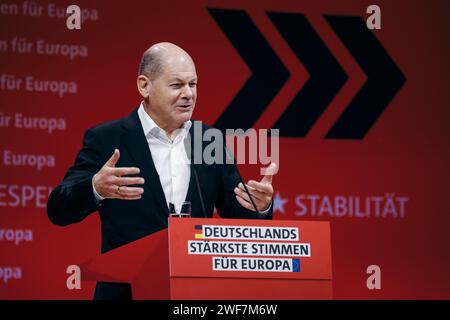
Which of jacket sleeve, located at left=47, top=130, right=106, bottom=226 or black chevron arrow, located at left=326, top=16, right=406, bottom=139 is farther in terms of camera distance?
black chevron arrow, located at left=326, top=16, right=406, bottom=139

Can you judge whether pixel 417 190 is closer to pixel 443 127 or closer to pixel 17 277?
pixel 443 127

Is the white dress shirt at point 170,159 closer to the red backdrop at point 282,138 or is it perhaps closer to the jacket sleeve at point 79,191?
the jacket sleeve at point 79,191

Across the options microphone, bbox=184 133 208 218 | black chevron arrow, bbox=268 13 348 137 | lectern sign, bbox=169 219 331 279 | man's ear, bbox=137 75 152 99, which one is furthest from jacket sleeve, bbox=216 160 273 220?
black chevron arrow, bbox=268 13 348 137

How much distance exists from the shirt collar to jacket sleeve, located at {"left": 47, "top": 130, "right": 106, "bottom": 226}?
0.61ft

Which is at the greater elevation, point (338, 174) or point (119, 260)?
point (338, 174)

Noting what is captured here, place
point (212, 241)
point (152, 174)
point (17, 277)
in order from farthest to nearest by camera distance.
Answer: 1. point (17, 277)
2. point (152, 174)
3. point (212, 241)

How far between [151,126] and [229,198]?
397mm

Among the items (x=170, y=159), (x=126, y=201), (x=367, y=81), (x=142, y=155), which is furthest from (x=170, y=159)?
→ (x=367, y=81)

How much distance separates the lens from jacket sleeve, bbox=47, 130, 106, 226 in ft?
9.30

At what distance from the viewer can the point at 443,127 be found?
5.36 m

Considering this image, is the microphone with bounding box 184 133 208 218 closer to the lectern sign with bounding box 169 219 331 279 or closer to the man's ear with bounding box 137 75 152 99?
the man's ear with bounding box 137 75 152 99

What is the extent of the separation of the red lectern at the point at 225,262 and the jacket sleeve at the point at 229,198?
587 mm
